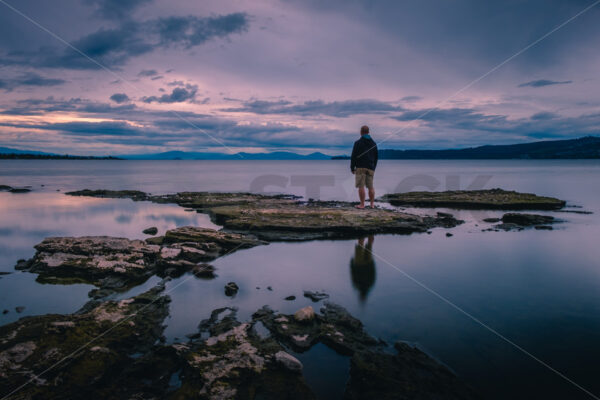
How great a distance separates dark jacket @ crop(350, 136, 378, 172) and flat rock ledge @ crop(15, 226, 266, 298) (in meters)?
6.46

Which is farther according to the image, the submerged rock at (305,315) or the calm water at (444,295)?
the submerged rock at (305,315)

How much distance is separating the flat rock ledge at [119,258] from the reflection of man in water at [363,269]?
3.98 metres

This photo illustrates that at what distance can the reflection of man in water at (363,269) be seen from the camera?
811cm

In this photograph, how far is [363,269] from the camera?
9531 mm

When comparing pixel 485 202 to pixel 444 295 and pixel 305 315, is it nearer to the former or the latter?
pixel 444 295

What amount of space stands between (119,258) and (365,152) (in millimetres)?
10657

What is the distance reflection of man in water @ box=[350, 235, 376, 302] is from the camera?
A: 8109mm

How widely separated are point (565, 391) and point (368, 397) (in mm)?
2690

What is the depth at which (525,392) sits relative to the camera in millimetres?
4414

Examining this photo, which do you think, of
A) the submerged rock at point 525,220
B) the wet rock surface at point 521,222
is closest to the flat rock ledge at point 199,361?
the wet rock surface at point 521,222

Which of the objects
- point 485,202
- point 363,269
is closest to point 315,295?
point 363,269

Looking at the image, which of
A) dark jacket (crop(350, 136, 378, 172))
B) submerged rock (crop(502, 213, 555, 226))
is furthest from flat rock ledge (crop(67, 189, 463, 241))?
submerged rock (crop(502, 213, 555, 226))

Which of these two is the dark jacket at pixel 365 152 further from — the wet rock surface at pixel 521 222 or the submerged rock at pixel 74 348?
the submerged rock at pixel 74 348

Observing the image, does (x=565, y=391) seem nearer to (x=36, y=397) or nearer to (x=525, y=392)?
(x=525, y=392)
